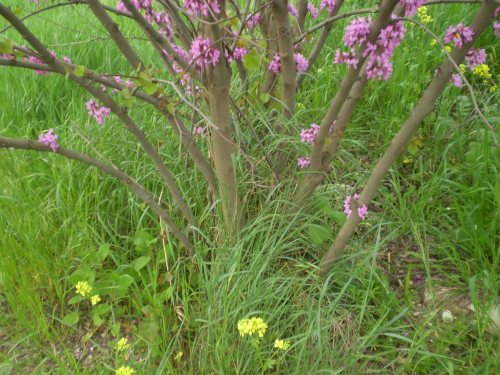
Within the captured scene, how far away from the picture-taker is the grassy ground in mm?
1660

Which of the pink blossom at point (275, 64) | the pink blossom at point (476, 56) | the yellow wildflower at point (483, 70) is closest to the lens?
the pink blossom at point (476, 56)

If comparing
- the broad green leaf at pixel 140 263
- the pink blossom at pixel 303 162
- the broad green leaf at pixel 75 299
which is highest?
the pink blossom at pixel 303 162

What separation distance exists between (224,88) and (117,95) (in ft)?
5.12

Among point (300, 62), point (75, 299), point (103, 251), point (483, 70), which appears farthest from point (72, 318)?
point (483, 70)

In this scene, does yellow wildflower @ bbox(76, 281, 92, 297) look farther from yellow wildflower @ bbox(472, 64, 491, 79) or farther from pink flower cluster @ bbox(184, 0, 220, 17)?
yellow wildflower @ bbox(472, 64, 491, 79)

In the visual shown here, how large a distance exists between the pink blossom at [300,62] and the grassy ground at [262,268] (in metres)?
0.31

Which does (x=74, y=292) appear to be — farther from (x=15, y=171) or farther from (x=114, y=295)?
(x=15, y=171)

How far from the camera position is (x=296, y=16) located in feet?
7.00

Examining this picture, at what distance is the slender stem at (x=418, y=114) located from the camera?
1290 mm

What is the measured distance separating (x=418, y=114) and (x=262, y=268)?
0.72 meters

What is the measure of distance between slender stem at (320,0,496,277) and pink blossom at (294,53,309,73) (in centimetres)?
71

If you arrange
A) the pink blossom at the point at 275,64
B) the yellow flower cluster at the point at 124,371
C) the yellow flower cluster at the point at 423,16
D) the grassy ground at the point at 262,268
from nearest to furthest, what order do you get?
the yellow flower cluster at the point at 124,371, the grassy ground at the point at 262,268, the pink blossom at the point at 275,64, the yellow flower cluster at the point at 423,16

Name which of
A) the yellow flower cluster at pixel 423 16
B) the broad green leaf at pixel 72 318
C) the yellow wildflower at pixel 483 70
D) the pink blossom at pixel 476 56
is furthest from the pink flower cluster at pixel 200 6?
the yellow flower cluster at pixel 423 16

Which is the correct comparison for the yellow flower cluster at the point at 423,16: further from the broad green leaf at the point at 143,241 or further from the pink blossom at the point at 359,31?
the broad green leaf at the point at 143,241
